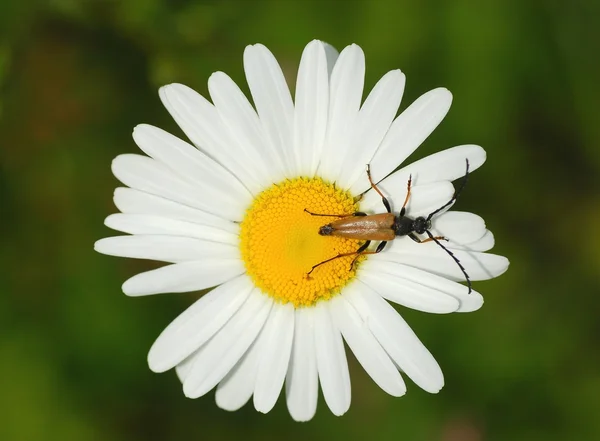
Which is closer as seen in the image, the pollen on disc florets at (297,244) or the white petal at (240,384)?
the pollen on disc florets at (297,244)

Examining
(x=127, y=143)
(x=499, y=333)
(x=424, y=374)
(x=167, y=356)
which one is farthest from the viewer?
(x=127, y=143)

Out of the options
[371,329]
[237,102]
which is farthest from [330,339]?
[237,102]

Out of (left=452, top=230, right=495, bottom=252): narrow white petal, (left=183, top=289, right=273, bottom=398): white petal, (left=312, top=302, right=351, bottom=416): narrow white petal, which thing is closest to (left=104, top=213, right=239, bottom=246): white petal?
(left=183, top=289, right=273, bottom=398): white petal

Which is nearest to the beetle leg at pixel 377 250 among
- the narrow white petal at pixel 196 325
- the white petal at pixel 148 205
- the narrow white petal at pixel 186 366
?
the narrow white petal at pixel 196 325

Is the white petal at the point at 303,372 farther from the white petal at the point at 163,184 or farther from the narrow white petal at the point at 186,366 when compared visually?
the white petal at the point at 163,184

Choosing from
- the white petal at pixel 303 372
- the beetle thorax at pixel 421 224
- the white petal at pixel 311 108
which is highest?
the white petal at pixel 311 108

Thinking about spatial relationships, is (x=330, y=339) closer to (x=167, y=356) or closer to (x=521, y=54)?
(x=167, y=356)
